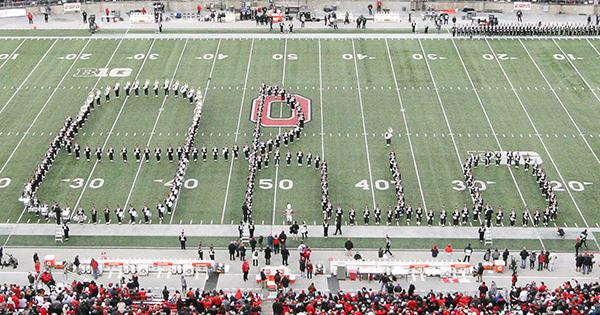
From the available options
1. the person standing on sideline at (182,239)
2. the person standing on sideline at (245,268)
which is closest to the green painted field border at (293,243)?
the person standing on sideline at (182,239)

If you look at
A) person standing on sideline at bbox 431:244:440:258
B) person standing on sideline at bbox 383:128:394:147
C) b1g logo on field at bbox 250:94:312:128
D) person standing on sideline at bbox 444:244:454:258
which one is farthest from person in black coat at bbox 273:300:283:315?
b1g logo on field at bbox 250:94:312:128

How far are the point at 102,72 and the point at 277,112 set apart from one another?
39.0 ft

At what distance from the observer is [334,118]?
48.8 meters

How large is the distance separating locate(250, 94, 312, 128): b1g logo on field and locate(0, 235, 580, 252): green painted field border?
11.4 metres

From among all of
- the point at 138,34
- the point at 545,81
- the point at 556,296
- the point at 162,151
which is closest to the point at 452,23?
the point at 545,81

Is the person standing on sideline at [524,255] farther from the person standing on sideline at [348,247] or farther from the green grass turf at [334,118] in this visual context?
the person standing on sideline at [348,247]

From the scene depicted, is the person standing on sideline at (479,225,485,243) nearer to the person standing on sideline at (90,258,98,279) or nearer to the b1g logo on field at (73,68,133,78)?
the person standing on sideline at (90,258,98,279)

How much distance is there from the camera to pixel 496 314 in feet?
94.3

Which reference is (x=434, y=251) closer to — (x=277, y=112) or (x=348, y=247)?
(x=348, y=247)

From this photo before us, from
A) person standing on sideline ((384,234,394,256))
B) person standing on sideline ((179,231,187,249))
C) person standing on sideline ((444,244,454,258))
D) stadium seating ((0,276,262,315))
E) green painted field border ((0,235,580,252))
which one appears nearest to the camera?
stadium seating ((0,276,262,315))

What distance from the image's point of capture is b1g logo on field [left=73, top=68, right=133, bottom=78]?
54188 millimetres

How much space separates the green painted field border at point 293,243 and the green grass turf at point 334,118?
69.1 inches

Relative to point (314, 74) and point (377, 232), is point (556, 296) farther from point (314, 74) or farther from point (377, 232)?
point (314, 74)

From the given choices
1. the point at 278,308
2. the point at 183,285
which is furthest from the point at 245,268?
the point at 278,308
